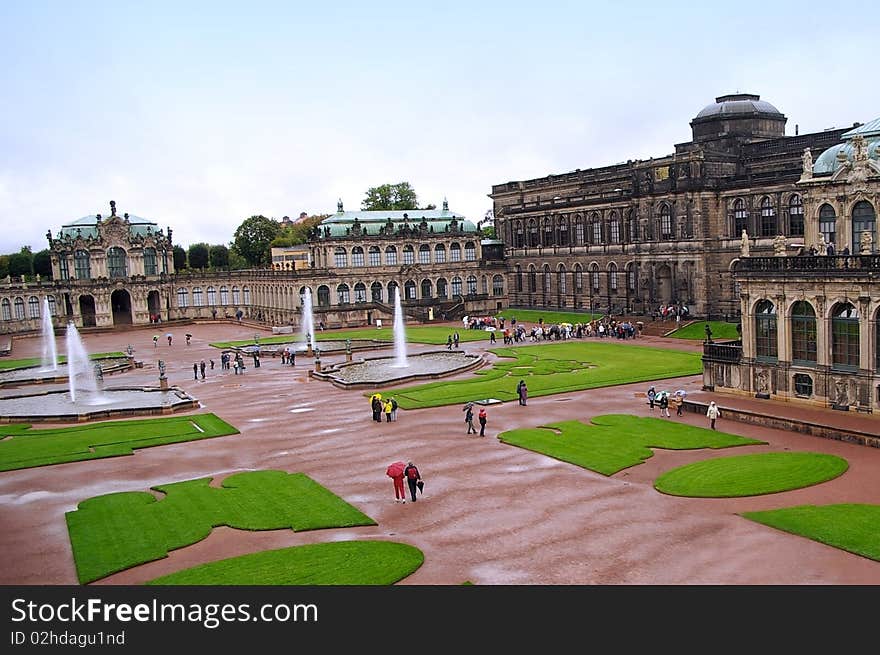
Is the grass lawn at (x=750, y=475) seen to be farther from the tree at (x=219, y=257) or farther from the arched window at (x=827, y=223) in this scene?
the tree at (x=219, y=257)

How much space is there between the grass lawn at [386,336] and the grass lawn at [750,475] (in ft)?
174

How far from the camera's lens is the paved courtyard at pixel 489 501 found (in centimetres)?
2683

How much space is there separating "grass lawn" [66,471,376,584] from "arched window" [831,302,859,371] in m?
28.5

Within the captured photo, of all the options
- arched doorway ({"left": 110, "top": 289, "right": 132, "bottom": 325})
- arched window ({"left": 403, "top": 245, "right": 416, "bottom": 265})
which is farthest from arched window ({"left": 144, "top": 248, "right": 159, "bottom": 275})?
arched window ({"left": 403, "top": 245, "right": 416, "bottom": 265})

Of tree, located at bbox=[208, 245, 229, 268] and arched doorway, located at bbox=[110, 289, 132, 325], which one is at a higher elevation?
tree, located at bbox=[208, 245, 229, 268]

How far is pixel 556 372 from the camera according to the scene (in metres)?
66.1

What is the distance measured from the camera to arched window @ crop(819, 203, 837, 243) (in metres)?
56.1

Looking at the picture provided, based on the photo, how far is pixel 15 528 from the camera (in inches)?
1296

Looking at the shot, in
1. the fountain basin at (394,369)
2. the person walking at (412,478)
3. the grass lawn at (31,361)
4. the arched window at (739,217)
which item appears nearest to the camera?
the person walking at (412,478)

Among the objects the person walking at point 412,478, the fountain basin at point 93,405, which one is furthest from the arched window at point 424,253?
the person walking at point 412,478

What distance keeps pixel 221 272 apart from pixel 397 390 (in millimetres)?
85278

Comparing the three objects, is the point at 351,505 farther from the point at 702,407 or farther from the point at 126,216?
the point at 126,216

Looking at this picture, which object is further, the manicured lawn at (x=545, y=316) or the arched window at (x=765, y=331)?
the manicured lawn at (x=545, y=316)

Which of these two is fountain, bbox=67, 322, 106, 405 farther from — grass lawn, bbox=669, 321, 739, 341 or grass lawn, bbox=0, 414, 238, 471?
grass lawn, bbox=669, 321, 739, 341
